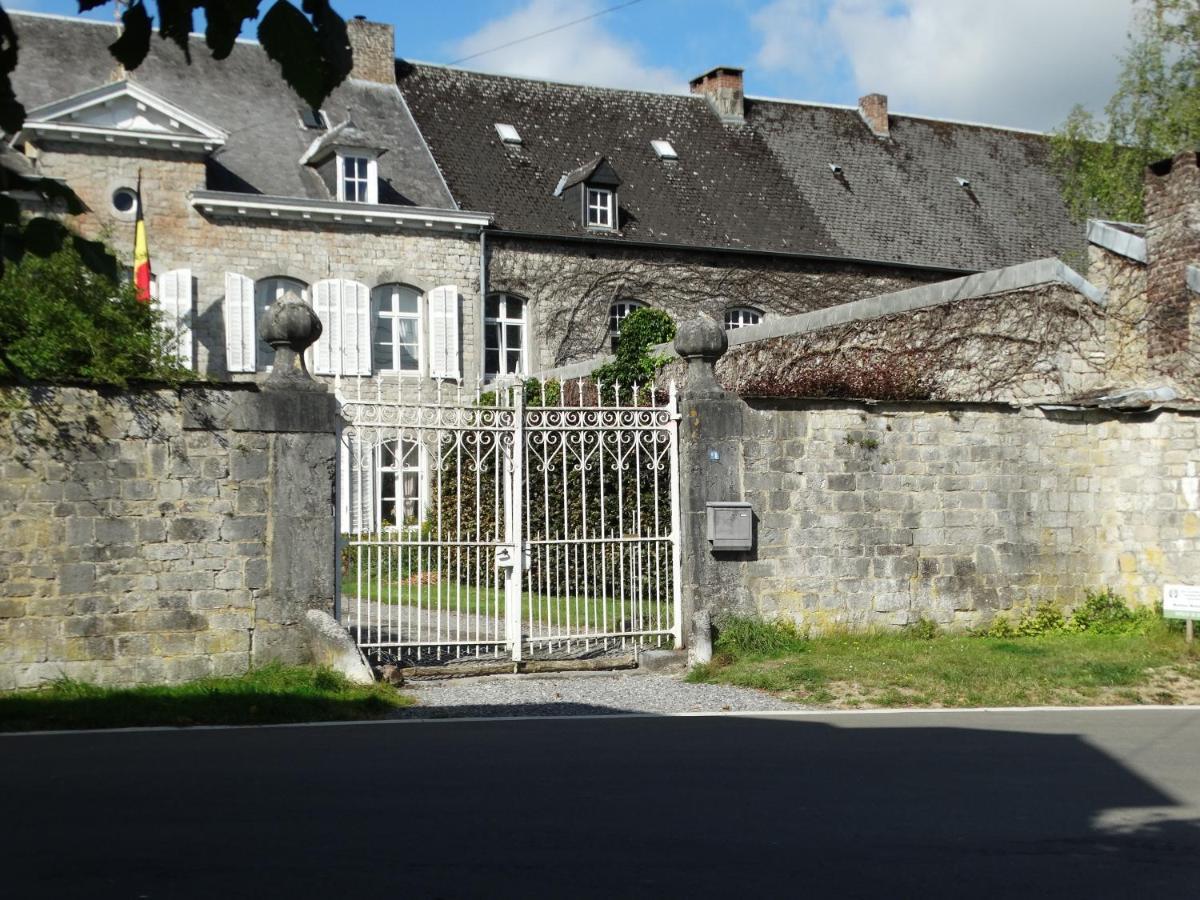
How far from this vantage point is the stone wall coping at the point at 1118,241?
15.3m

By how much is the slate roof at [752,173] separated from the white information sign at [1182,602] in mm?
17239

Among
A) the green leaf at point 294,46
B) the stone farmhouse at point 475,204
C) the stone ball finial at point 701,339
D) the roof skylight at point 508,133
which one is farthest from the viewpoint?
the roof skylight at point 508,133

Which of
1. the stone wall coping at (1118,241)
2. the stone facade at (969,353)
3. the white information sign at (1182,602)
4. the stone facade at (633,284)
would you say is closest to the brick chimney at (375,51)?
the stone facade at (633,284)

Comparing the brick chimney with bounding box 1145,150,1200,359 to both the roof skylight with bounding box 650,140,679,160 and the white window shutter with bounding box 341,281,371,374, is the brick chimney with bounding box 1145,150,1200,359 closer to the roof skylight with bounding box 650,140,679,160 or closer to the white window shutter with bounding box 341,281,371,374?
the white window shutter with bounding box 341,281,371,374

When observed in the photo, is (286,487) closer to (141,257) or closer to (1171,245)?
(1171,245)

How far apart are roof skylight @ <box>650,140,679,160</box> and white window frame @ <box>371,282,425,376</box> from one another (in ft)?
22.9

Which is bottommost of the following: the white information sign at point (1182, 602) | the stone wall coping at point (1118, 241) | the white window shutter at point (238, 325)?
the white information sign at point (1182, 602)

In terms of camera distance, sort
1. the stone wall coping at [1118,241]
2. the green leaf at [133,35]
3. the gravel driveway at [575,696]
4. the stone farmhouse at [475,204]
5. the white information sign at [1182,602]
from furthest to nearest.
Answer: the stone farmhouse at [475,204], the stone wall coping at [1118,241], the white information sign at [1182,602], the gravel driveway at [575,696], the green leaf at [133,35]

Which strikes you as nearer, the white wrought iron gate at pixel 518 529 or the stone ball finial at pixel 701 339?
the white wrought iron gate at pixel 518 529

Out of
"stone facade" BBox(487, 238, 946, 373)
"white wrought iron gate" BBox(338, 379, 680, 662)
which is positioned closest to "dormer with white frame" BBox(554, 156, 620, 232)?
"stone facade" BBox(487, 238, 946, 373)

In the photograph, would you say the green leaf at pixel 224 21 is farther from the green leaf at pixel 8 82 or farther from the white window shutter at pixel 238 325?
the white window shutter at pixel 238 325

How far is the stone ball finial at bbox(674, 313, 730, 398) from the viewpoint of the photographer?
1234cm

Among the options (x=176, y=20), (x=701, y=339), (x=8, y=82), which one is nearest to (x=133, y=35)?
(x=176, y=20)

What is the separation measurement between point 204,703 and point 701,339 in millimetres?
5214
